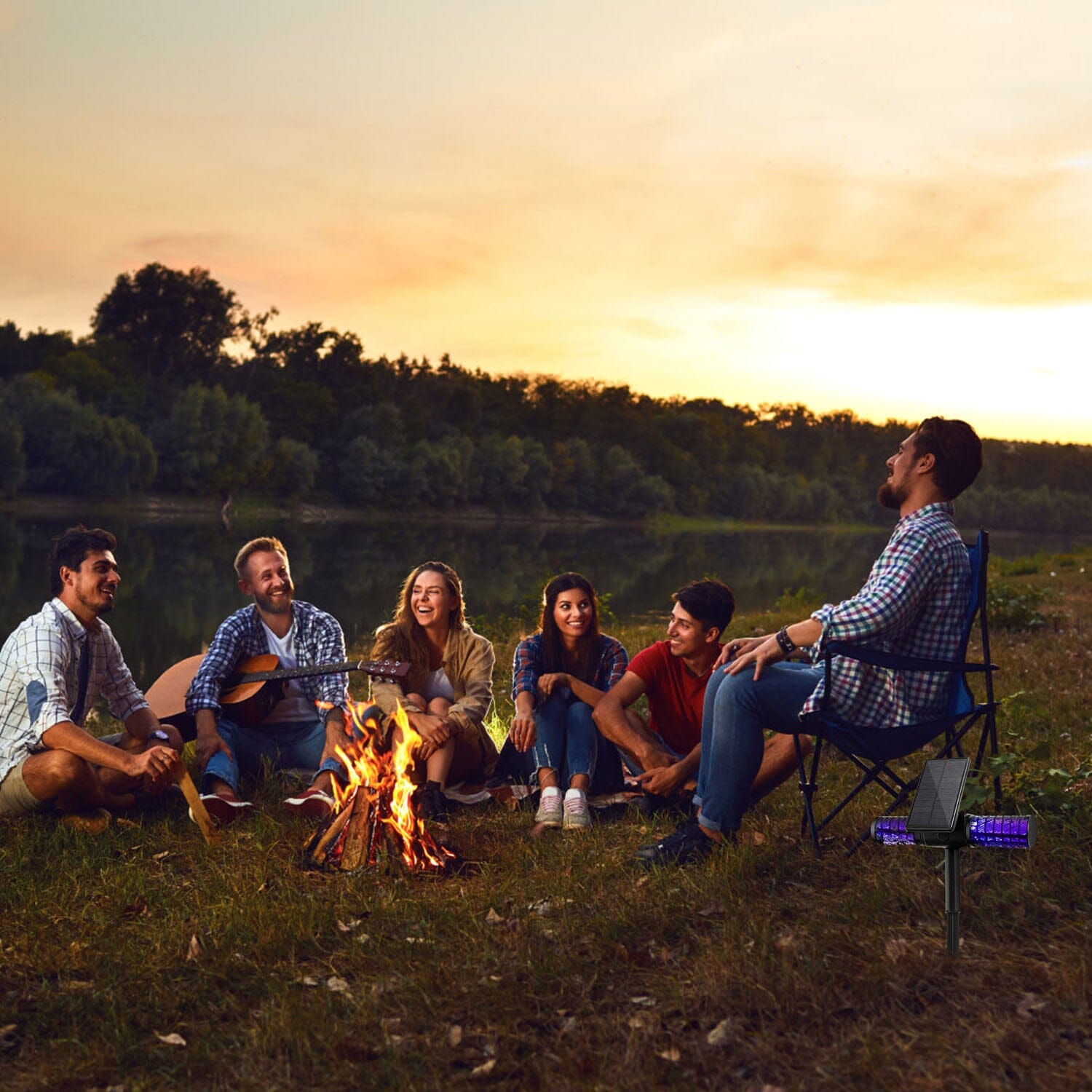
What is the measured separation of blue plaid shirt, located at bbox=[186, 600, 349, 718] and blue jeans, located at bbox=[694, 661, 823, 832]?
2184 mm

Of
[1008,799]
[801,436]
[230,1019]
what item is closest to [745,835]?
[1008,799]

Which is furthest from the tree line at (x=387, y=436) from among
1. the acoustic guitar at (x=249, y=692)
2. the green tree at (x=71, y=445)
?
the acoustic guitar at (x=249, y=692)

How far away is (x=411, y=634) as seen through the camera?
5.73 meters

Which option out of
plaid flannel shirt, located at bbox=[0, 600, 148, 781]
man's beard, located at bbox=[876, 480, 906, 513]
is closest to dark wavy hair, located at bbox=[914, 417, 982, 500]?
man's beard, located at bbox=[876, 480, 906, 513]

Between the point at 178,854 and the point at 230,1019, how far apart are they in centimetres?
174

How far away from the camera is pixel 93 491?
5519 centimetres

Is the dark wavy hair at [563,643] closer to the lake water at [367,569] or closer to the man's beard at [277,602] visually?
the man's beard at [277,602]

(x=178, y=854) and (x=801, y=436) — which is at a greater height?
(x=801, y=436)

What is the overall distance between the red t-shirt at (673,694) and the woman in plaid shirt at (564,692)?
0.88 ft

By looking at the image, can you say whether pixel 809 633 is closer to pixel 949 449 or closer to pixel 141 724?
pixel 949 449

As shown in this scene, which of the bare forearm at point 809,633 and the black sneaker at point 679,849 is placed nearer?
the bare forearm at point 809,633

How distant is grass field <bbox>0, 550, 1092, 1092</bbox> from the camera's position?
288 centimetres

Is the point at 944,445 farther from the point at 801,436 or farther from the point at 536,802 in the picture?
the point at 801,436

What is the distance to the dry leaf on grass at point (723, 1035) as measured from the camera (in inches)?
115
